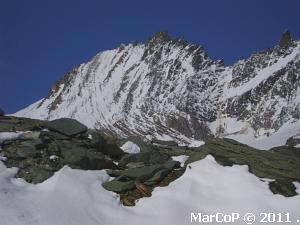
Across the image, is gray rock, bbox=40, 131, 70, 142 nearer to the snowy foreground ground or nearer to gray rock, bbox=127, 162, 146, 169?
gray rock, bbox=127, 162, 146, 169

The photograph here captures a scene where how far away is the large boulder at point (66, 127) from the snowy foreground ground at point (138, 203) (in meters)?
4.32

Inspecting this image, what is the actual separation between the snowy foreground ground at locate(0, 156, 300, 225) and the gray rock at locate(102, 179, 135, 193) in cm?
25

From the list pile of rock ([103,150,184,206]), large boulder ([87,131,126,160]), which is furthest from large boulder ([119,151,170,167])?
large boulder ([87,131,126,160])

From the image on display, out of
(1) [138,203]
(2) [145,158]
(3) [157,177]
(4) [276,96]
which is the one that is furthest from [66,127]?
(4) [276,96]

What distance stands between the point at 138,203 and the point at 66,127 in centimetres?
700

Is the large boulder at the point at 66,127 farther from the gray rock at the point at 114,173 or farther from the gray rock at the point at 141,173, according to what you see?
the gray rock at the point at 141,173

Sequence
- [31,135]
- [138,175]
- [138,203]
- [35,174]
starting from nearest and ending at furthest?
[138,203] → [35,174] → [138,175] → [31,135]

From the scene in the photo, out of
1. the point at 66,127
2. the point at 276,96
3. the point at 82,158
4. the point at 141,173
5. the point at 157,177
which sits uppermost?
the point at 276,96

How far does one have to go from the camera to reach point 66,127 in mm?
22781

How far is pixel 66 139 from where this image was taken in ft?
71.7

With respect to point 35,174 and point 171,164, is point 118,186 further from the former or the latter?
point 35,174

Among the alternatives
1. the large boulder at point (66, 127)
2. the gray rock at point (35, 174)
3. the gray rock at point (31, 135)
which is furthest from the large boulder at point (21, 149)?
the large boulder at point (66, 127)

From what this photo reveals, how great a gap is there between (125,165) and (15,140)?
4127mm

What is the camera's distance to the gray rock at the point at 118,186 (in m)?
17.6
